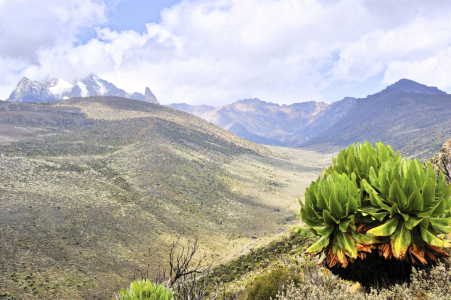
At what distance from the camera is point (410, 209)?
2.76 m

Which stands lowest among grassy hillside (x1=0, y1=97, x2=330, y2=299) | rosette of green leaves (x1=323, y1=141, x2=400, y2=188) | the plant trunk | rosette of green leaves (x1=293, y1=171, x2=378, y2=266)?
grassy hillside (x1=0, y1=97, x2=330, y2=299)

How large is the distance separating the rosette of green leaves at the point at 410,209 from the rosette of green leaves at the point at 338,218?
0.52ft

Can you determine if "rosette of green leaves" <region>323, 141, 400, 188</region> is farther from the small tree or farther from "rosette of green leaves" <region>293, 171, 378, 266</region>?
"rosette of green leaves" <region>293, 171, 378, 266</region>

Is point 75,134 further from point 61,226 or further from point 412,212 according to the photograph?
point 412,212

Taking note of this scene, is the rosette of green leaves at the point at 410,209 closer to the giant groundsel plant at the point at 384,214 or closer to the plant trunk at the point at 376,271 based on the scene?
the giant groundsel plant at the point at 384,214

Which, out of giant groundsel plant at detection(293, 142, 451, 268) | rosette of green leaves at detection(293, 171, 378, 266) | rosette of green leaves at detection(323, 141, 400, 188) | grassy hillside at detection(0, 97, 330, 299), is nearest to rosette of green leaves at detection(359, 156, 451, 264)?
giant groundsel plant at detection(293, 142, 451, 268)

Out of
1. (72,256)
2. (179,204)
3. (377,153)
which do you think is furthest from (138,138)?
(377,153)

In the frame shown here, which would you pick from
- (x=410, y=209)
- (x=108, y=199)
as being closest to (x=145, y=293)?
(x=410, y=209)

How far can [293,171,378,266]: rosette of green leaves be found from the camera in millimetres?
2910

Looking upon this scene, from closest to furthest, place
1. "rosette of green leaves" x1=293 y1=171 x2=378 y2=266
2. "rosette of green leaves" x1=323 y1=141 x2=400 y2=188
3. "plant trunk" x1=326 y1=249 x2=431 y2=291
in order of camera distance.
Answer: "rosette of green leaves" x1=293 y1=171 x2=378 y2=266 < "plant trunk" x1=326 y1=249 x2=431 y2=291 < "rosette of green leaves" x1=323 y1=141 x2=400 y2=188

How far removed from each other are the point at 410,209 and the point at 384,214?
272mm

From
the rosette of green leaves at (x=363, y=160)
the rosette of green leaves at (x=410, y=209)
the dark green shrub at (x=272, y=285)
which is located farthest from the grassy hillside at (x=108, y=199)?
the rosette of green leaves at (x=410, y=209)

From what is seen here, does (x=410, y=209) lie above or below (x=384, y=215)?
above

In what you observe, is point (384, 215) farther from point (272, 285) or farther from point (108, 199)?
point (108, 199)
